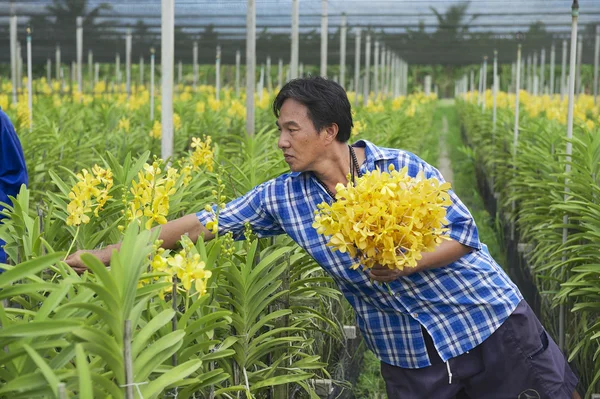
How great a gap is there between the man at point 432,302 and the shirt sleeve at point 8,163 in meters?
1.19

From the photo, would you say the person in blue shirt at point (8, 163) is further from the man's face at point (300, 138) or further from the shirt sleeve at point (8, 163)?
the man's face at point (300, 138)

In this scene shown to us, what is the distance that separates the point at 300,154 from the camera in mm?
2500

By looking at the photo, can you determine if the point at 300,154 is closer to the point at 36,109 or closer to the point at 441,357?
the point at 441,357

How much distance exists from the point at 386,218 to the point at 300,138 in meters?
0.53

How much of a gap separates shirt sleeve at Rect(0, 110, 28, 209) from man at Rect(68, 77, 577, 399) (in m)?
1.19

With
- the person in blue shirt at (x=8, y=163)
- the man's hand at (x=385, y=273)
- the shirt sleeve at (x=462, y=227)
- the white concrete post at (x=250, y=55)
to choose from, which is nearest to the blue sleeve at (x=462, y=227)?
the shirt sleeve at (x=462, y=227)

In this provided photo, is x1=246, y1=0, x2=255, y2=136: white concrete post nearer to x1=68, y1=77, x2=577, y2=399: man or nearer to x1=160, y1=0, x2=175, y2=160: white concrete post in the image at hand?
x1=160, y1=0, x2=175, y2=160: white concrete post

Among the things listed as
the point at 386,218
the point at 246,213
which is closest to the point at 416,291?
the point at 386,218

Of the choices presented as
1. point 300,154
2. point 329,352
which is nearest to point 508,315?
point 300,154

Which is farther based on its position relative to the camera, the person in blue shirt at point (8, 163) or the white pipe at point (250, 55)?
the white pipe at point (250, 55)

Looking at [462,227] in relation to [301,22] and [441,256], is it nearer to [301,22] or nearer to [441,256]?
[441,256]

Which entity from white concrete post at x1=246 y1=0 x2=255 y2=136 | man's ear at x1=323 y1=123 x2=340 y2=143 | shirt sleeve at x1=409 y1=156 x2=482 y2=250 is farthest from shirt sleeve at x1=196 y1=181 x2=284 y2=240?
white concrete post at x1=246 y1=0 x2=255 y2=136

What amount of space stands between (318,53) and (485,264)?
21.5 m

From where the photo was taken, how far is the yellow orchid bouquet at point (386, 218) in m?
2.05
